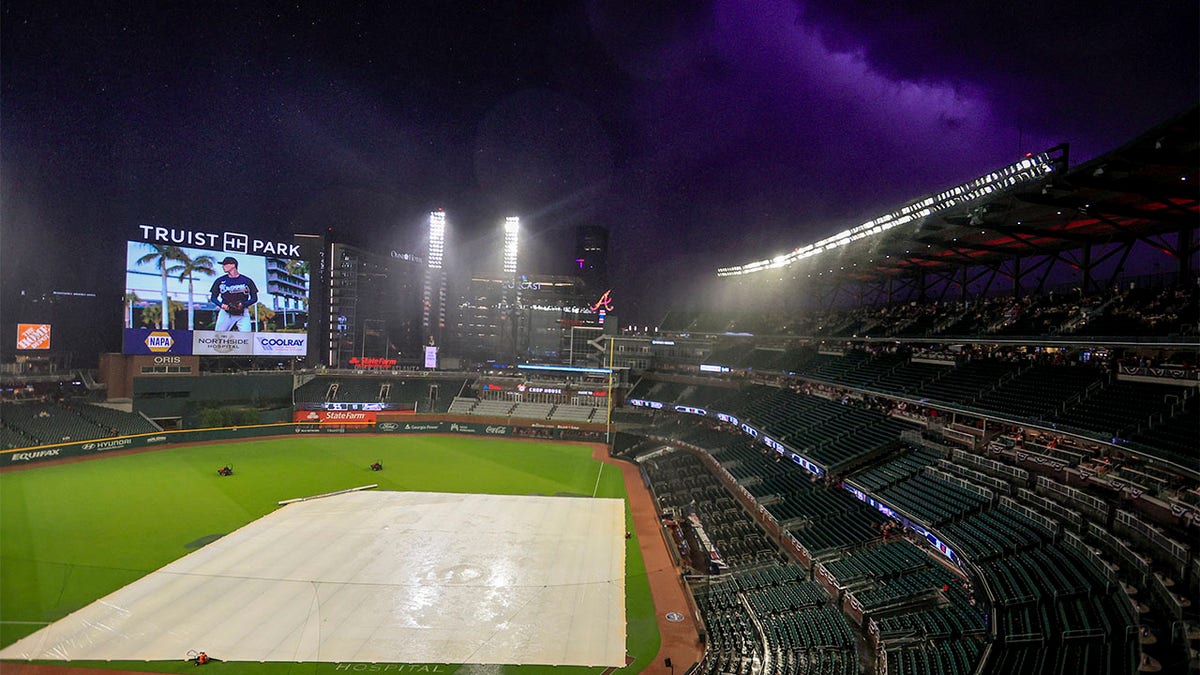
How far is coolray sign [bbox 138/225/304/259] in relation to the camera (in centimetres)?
3862

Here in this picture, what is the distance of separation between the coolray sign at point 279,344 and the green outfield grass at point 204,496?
24.8 ft

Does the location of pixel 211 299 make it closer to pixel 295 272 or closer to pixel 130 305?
pixel 130 305

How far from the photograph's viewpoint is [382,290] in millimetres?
121188

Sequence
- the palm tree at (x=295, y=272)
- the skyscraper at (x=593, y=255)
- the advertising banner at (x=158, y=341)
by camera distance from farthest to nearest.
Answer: the skyscraper at (x=593, y=255) → the palm tree at (x=295, y=272) → the advertising banner at (x=158, y=341)

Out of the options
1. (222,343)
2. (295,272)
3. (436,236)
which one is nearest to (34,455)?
(222,343)

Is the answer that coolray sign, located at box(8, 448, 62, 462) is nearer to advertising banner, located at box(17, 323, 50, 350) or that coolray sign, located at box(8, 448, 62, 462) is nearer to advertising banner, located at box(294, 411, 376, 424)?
advertising banner, located at box(17, 323, 50, 350)

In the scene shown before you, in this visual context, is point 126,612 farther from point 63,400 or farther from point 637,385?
point 637,385

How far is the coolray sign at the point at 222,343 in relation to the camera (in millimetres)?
41875

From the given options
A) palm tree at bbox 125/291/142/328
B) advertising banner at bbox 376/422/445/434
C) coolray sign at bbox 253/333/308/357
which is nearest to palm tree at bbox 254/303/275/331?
coolray sign at bbox 253/333/308/357

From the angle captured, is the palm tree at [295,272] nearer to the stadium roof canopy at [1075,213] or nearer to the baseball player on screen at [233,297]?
the baseball player on screen at [233,297]

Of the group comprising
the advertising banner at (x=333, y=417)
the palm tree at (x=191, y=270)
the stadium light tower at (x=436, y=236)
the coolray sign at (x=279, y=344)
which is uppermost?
the stadium light tower at (x=436, y=236)

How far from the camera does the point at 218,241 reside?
41.3 metres

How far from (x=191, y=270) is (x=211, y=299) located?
268cm

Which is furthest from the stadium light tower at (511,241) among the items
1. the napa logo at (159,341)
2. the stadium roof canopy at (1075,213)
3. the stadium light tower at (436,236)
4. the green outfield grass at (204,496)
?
the stadium roof canopy at (1075,213)
